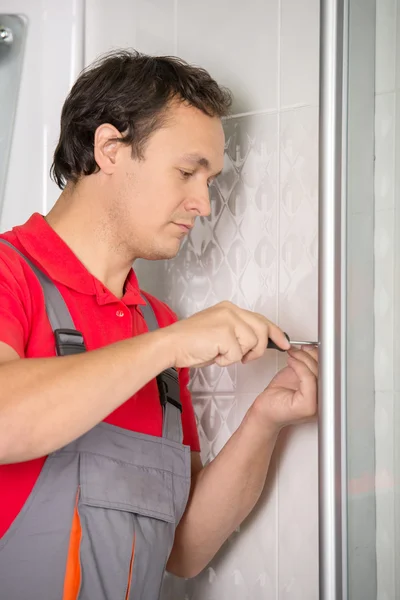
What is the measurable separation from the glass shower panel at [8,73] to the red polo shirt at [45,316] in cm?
48

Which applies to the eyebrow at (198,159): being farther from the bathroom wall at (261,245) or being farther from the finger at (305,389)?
the finger at (305,389)

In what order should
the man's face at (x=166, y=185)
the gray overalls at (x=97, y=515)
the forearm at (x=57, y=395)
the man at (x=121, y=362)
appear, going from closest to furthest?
the forearm at (x=57, y=395) → the man at (x=121, y=362) → the gray overalls at (x=97, y=515) → the man's face at (x=166, y=185)

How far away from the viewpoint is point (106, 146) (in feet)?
4.36

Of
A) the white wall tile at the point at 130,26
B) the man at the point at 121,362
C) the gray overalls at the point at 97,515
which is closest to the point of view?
the man at the point at 121,362

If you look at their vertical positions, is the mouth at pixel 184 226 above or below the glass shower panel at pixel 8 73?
below

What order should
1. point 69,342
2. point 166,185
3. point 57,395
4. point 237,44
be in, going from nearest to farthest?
point 57,395, point 69,342, point 166,185, point 237,44

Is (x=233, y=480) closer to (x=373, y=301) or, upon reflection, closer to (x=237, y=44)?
(x=373, y=301)

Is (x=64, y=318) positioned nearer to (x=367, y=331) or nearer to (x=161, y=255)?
(x=161, y=255)

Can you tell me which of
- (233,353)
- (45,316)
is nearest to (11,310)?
(45,316)

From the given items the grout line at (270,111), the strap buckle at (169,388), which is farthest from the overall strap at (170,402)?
the grout line at (270,111)

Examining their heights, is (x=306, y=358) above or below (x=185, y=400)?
above

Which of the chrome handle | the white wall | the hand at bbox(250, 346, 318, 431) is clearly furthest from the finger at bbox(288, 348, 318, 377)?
the white wall

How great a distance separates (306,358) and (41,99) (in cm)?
89

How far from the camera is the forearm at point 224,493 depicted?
4.36ft
